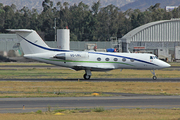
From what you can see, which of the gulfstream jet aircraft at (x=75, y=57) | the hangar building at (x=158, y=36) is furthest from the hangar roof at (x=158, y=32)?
the gulfstream jet aircraft at (x=75, y=57)

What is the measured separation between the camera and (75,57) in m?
34.3

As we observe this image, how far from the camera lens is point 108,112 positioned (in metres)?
15.7

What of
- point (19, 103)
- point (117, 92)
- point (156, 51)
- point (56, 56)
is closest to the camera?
point (19, 103)

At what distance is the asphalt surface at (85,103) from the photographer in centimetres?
1716

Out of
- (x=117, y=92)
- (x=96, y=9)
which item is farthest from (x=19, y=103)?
(x=96, y=9)

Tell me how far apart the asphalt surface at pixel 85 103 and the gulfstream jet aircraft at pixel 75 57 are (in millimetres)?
13314

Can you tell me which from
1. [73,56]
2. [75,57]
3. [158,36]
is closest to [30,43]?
[73,56]

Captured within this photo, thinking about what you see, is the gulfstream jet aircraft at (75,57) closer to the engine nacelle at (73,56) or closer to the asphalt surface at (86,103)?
the engine nacelle at (73,56)

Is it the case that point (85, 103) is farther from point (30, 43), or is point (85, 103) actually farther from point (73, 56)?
point (30, 43)

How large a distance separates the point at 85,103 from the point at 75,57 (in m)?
16.0

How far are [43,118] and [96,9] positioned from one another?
122 meters

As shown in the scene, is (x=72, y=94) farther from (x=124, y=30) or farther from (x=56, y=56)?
(x=124, y=30)

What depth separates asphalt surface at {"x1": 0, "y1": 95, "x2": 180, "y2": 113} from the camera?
17156 millimetres

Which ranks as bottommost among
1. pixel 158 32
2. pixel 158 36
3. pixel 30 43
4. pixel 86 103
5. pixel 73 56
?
pixel 86 103
